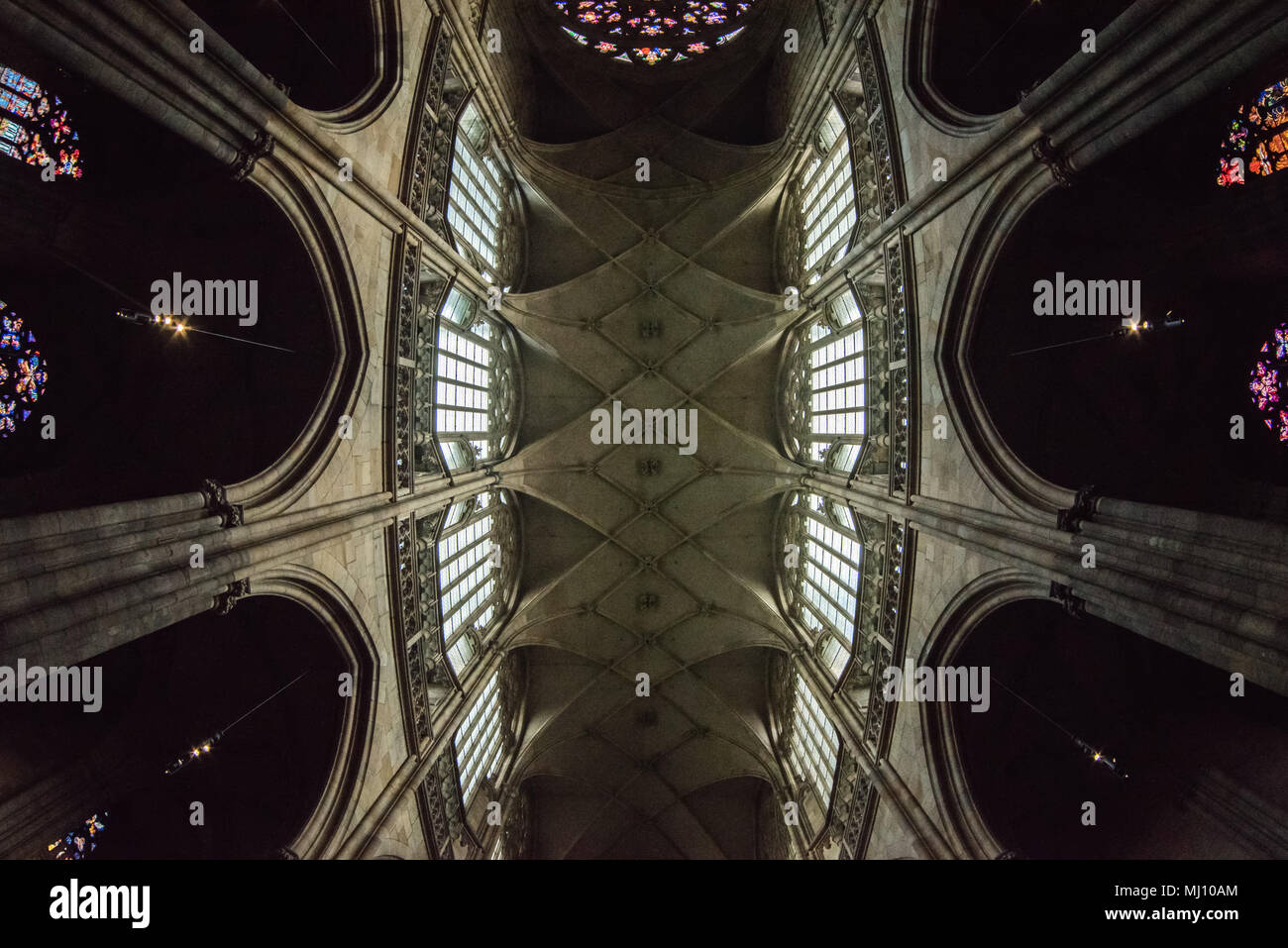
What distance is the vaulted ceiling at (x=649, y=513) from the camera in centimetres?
2086

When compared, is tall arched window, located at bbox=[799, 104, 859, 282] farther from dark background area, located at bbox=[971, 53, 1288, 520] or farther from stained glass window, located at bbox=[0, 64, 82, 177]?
stained glass window, located at bbox=[0, 64, 82, 177]

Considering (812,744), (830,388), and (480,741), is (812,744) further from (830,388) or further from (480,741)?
(830,388)

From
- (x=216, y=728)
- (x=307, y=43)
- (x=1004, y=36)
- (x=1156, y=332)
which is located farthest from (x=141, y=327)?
(x=1156, y=332)

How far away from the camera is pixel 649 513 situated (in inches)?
883

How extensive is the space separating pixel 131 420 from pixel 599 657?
1503 cm

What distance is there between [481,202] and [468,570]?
9.87 metres

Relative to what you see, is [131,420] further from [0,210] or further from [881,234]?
[881,234]

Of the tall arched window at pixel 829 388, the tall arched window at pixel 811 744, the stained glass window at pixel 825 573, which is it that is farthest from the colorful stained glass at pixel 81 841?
the tall arched window at pixel 829 388

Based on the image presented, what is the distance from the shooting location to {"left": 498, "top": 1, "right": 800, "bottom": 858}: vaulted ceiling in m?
20.9

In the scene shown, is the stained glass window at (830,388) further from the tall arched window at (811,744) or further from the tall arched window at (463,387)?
the tall arched window at (463,387)

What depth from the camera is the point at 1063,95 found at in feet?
24.9

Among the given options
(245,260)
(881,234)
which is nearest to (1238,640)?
(881,234)

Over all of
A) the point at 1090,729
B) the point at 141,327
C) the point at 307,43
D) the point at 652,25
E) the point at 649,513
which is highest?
the point at 652,25

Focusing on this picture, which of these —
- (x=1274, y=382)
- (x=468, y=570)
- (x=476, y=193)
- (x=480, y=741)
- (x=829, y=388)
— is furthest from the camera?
(x=829, y=388)
